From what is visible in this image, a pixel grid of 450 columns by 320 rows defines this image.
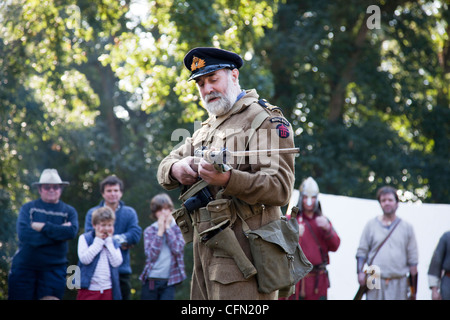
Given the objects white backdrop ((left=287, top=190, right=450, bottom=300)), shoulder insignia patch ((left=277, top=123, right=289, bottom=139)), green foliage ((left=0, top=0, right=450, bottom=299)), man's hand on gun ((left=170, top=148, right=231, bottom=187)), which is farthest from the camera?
green foliage ((left=0, top=0, right=450, bottom=299))

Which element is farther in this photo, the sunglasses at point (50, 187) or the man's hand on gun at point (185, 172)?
the sunglasses at point (50, 187)

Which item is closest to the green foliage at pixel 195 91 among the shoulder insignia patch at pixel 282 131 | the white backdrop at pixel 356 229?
the white backdrop at pixel 356 229

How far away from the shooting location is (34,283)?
785cm

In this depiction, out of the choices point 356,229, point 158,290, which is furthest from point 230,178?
point 356,229

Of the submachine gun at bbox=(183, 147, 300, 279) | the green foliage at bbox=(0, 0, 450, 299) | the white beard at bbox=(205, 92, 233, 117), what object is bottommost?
the submachine gun at bbox=(183, 147, 300, 279)

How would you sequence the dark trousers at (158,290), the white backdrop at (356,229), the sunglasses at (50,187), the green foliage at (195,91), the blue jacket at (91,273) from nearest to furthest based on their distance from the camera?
1. the blue jacket at (91,273)
2. the dark trousers at (158,290)
3. the sunglasses at (50,187)
4. the white backdrop at (356,229)
5. the green foliage at (195,91)

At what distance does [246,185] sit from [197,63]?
36.3 inches

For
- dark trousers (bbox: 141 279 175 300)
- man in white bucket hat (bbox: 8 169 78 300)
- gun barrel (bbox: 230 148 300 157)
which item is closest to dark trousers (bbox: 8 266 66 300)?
man in white bucket hat (bbox: 8 169 78 300)

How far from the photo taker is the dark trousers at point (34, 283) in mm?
7766

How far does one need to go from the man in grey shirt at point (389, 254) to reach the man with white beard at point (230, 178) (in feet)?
15.4

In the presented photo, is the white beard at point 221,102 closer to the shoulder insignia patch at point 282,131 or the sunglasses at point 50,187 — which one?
the shoulder insignia patch at point 282,131

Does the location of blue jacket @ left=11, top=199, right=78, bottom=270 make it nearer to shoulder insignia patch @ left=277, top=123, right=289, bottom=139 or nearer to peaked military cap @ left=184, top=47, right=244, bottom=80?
peaked military cap @ left=184, top=47, right=244, bottom=80

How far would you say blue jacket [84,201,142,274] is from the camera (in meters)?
7.71

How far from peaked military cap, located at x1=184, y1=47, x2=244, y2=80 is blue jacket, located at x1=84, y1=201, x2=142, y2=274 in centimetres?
407
